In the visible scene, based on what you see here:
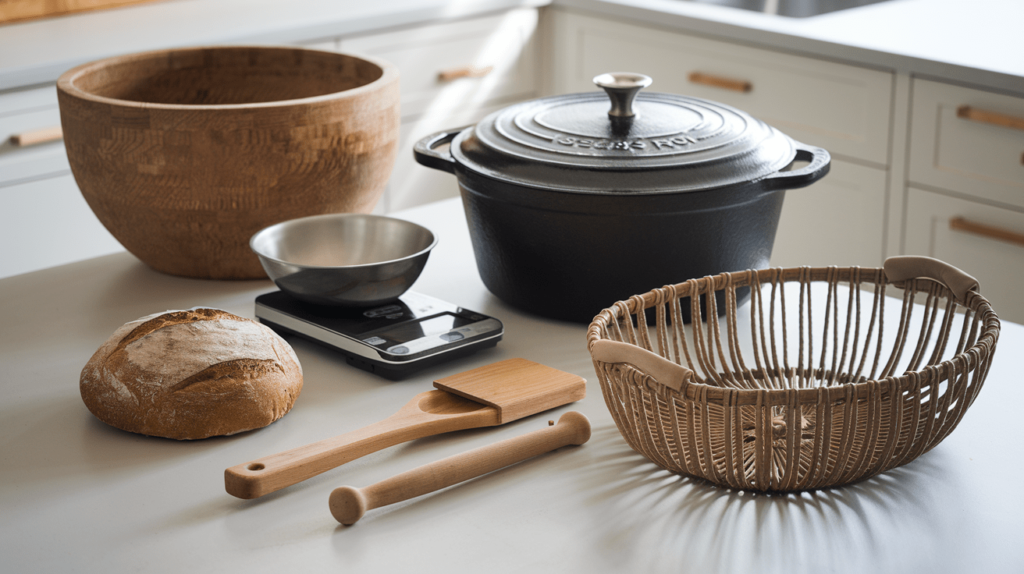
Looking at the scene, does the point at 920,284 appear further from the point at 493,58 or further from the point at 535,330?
the point at 493,58

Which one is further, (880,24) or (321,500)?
(880,24)

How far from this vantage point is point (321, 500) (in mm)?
725

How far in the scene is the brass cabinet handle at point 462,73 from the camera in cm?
265

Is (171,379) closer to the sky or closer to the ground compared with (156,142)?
closer to the ground

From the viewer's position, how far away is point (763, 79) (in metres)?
2.28

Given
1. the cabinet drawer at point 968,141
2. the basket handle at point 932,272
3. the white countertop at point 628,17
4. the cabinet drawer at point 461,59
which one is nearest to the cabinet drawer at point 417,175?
the cabinet drawer at point 461,59

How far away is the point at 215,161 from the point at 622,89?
1.38ft

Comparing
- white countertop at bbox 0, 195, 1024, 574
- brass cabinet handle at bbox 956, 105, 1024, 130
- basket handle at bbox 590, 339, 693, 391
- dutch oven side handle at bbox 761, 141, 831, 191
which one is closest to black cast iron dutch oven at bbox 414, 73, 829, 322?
dutch oven side handle at bbox 761, 141, 831, 191

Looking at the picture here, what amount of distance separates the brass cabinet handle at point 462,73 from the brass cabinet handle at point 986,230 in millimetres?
1258

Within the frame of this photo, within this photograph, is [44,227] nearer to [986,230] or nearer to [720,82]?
[720,82]

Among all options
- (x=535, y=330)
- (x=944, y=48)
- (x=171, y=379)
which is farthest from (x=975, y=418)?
(x=944, y=48)

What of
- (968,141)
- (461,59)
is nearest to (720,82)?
(968,141)

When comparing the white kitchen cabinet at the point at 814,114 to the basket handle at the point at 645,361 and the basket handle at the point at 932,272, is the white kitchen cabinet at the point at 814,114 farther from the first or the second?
the basket handle at the point at 645,361

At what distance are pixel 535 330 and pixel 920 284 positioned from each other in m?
0.36
